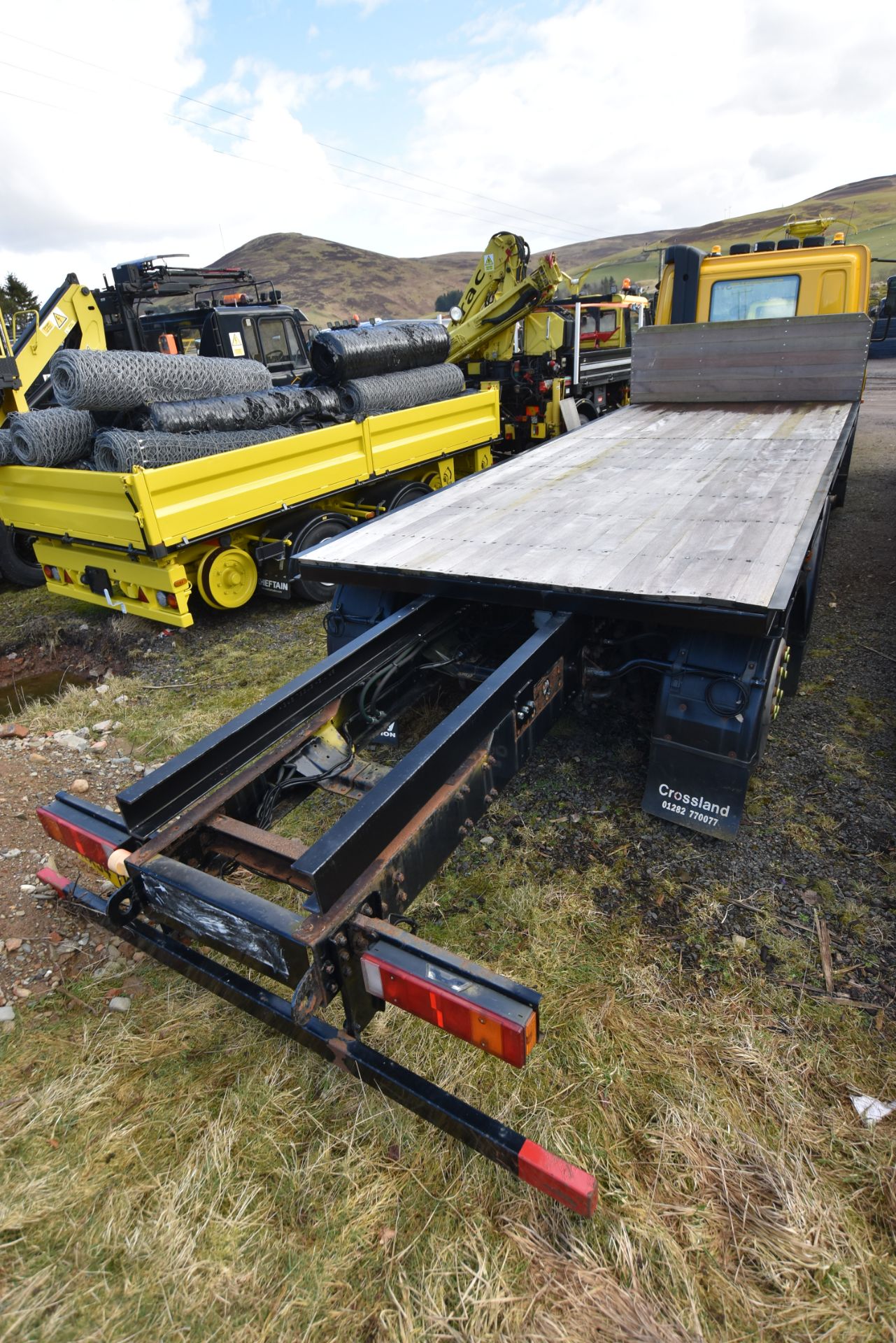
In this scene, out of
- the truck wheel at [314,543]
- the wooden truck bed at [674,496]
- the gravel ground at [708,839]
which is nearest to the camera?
the gravel ground at [708,839]

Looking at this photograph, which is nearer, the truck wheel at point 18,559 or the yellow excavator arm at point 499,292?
the truck wheel at point 18,559

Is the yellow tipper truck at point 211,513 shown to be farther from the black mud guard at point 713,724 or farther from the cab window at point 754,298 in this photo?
the cab window at point 754,298

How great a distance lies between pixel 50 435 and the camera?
222 inches

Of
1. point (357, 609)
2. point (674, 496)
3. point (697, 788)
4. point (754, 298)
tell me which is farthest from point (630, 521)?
point (754, 298)

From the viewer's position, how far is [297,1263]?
172 cm

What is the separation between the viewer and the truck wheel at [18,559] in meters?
7.16

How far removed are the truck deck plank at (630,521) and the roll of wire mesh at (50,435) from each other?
134 inches

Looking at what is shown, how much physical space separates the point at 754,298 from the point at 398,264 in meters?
138

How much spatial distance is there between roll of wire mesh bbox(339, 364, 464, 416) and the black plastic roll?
0.32 feet

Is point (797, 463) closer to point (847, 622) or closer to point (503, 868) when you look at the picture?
point (847, 622)

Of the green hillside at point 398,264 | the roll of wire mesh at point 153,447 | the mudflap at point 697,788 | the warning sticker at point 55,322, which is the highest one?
the green hillside at point 398,264

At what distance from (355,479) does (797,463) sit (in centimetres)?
372

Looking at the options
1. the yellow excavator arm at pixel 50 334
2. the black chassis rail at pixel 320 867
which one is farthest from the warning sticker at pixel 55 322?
the black chassis rail at pixel 320 867

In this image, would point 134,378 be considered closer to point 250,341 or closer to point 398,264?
point 250,341
